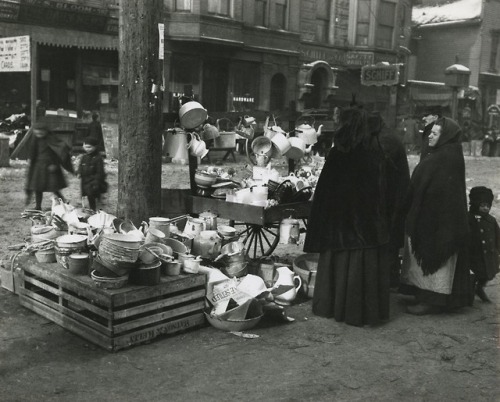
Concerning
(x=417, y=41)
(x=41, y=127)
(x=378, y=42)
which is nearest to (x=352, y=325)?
(x=41, y=127)

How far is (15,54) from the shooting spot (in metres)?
11.9

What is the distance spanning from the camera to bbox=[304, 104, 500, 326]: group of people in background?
510 cm

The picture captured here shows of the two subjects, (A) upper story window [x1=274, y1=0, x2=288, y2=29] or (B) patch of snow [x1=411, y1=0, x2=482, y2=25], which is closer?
(A) upper story window [x1=274, y1=0, x2=288, y2=29]

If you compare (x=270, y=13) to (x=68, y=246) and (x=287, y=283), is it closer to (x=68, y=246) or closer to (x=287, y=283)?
(x=287, y=283)

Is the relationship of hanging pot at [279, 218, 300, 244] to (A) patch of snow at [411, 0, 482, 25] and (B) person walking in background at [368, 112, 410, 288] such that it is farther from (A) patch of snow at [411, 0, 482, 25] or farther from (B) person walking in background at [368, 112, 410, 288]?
(A) patch of snow at [411, 0, 482, 25]

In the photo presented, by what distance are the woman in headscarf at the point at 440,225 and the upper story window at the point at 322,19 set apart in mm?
23452

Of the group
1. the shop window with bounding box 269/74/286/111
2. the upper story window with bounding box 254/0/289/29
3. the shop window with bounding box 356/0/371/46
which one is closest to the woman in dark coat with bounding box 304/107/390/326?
the upper story window with bounding box 254/0/289/29

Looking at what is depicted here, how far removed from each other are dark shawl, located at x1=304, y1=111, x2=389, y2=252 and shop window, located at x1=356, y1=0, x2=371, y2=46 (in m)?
25.3

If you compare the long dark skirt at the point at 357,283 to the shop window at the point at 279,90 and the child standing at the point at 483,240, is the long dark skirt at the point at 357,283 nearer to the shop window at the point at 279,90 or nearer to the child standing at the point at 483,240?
the child standing at the point at 483,240

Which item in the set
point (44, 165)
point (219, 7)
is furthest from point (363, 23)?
point (44, 165)

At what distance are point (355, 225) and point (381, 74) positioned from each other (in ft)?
44.4

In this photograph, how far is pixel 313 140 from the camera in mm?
7234

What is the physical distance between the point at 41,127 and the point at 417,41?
32.7 m

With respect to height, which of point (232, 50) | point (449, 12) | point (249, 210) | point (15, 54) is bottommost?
point (249, 210)
